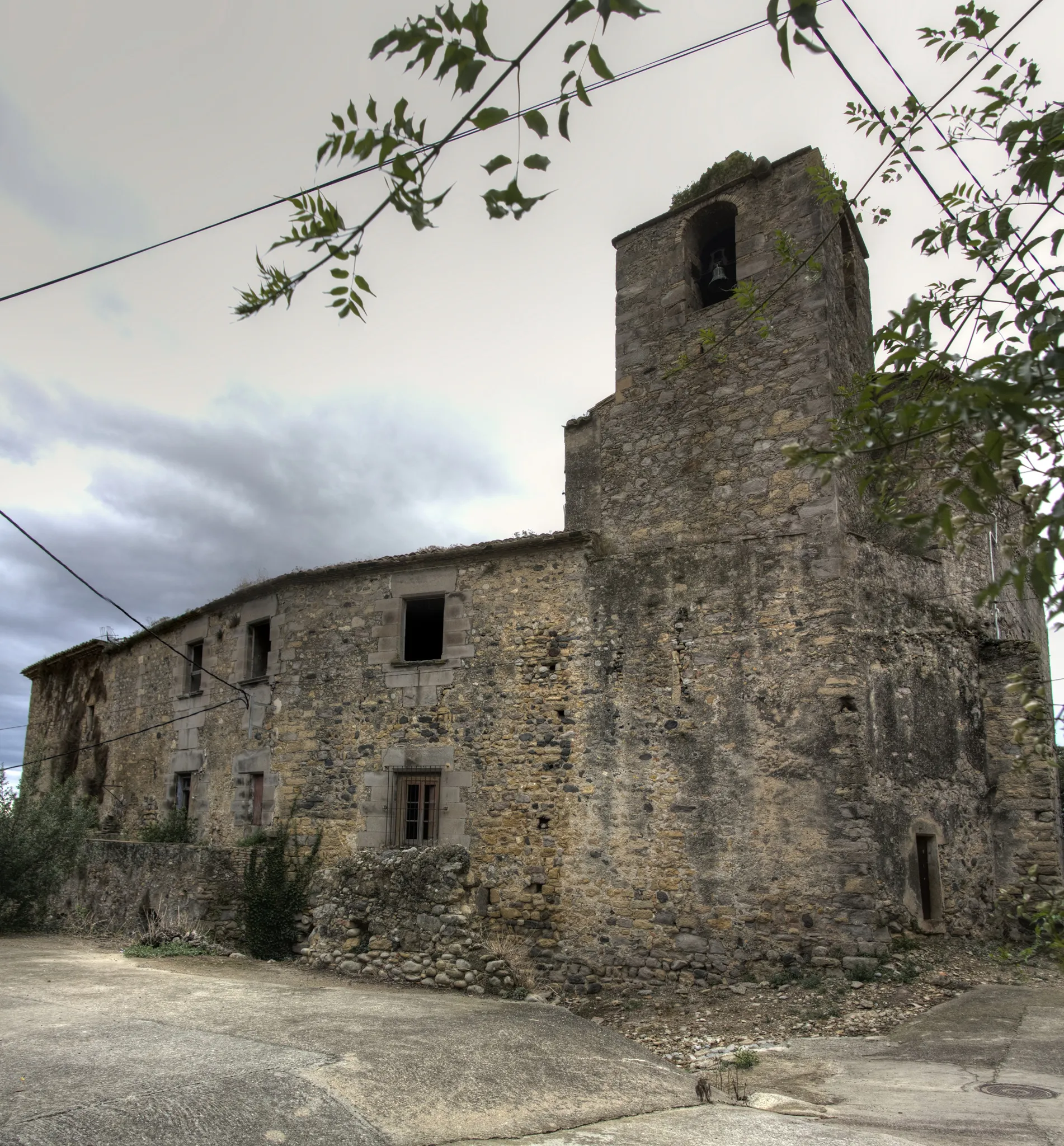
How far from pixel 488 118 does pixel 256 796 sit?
12638 mm

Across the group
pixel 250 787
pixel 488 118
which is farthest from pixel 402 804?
pixel 488 118

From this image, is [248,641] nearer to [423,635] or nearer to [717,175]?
[423,635]

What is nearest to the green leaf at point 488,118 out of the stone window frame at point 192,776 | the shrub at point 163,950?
the shrub at point 163,950

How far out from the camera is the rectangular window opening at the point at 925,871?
984 centimetres

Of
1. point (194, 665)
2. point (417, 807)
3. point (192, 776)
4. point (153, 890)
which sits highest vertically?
point (194, 665)

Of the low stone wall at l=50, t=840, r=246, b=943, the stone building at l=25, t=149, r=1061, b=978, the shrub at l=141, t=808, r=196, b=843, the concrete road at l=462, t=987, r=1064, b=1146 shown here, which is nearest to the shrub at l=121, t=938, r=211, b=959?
the low stone wall at l=50, t=840, r=246, b=943

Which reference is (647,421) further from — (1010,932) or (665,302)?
(1010,932)

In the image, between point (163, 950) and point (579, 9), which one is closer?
point (579, 9)

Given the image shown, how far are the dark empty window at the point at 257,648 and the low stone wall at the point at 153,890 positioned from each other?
2.94m

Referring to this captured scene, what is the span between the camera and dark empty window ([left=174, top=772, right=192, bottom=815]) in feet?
49.7

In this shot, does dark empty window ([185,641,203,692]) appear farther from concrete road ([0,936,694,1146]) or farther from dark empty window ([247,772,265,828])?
concrete road ([0,936,694,1146])

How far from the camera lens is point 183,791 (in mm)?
15297

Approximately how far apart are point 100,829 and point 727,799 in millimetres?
13012

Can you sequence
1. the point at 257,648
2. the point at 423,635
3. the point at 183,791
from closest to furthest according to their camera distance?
the point at 423,635 → the point at 257,648 → the point at 183,791
